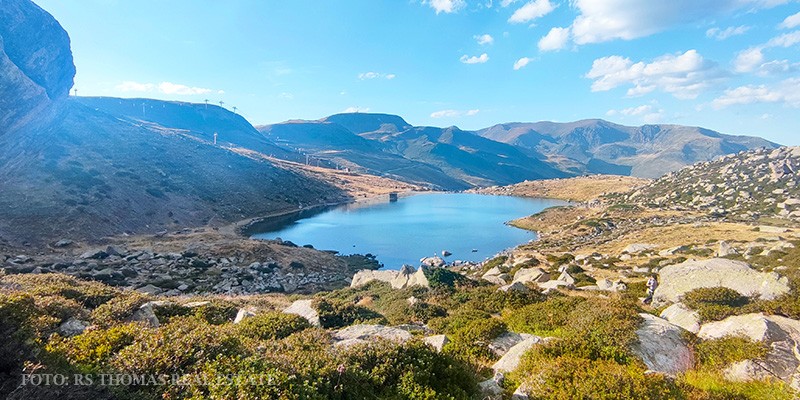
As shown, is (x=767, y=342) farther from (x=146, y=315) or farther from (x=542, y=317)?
(x=146, y=315)

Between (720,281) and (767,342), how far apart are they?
10563 millimetres

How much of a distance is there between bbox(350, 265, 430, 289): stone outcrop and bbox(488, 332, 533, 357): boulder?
12.4 metres

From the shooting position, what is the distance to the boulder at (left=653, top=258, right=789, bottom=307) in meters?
16.5

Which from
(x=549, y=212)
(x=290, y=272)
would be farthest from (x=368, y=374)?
(x=549, y=212)

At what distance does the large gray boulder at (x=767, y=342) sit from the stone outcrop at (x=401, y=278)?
50.9ft

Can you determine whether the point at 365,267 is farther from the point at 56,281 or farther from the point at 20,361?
the point at 20,361

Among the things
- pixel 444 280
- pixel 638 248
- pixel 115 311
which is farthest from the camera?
pixel 638 248

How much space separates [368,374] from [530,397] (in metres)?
2.99

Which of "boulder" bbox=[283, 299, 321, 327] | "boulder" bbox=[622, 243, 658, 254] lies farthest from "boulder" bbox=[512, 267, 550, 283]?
"boulder" bbox=[622, 243, 658, 254]

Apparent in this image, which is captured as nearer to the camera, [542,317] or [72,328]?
[72,328]

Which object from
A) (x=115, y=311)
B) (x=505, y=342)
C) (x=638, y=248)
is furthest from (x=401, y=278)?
(x=638, y=248)

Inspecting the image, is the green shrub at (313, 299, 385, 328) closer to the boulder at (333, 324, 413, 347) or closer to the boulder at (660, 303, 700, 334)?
the boulder at (333, 324, 413, 347)

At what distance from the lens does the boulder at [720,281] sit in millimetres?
16469

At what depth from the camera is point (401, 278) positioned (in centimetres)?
2950
